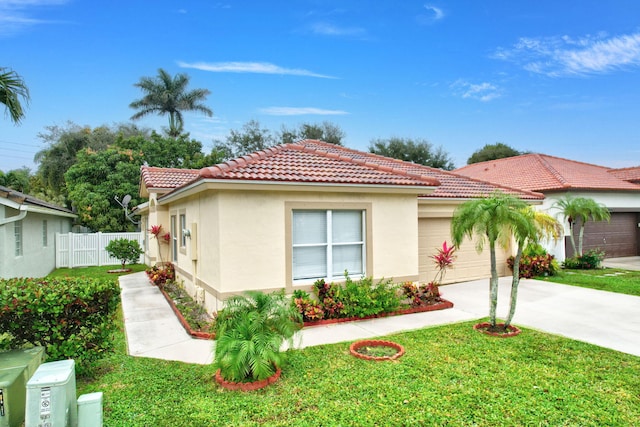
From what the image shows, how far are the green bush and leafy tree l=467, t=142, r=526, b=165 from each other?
1895 inches

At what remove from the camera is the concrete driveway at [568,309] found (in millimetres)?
7531

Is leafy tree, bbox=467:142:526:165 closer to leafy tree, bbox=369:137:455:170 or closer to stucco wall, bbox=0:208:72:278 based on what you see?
leafy tree, bbox=369:137:455:170

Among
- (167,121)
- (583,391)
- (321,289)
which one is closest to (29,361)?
(321,289)

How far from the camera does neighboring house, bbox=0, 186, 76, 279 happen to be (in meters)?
11.1

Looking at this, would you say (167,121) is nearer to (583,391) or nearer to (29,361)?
(29,361)

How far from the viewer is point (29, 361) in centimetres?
465

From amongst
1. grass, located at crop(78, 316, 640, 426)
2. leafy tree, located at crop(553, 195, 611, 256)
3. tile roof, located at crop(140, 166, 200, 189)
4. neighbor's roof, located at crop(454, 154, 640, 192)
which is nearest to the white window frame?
grass, located at crop(78, 316, 640, 426)

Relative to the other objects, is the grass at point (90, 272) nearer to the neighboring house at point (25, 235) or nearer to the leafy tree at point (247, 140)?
the neighboring house at point (25, 235)

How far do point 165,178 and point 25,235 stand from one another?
213 inches

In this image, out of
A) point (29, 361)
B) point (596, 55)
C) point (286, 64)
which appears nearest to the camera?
point (29, 361)

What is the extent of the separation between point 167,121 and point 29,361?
38.3 meters

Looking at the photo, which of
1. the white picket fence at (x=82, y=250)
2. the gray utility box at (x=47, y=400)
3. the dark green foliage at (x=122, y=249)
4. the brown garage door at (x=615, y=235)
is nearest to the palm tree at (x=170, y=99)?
the white picket fence at (x=82, y=250)

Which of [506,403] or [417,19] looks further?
[417,19]

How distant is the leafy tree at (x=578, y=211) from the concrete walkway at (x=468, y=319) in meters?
5.59
